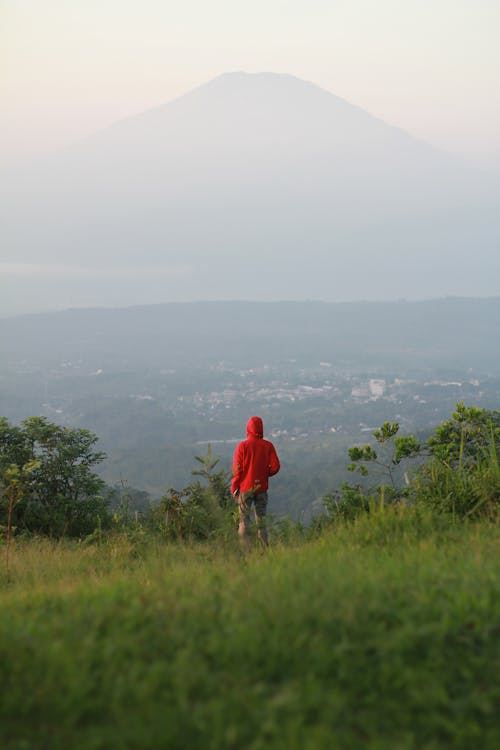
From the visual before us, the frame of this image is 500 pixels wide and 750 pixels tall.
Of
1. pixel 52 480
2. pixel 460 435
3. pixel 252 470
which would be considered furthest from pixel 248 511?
pixel 460 435

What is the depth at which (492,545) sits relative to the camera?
6.20 m

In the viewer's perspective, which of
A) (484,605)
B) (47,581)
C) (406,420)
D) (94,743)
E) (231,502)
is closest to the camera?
(94,743)

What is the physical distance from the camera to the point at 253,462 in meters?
9.19

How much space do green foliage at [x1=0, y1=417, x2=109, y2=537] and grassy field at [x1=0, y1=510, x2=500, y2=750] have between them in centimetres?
620

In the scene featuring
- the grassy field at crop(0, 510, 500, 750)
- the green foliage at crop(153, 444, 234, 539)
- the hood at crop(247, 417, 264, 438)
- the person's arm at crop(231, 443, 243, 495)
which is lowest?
the green foliage at crop(153, 444, 234, 539)

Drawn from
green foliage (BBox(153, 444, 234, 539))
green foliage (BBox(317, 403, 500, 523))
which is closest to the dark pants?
green foliage (BBox(153, 444, 234, 539))

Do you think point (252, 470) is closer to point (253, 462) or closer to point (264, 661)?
point (253, 462)

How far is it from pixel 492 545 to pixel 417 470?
2841mm

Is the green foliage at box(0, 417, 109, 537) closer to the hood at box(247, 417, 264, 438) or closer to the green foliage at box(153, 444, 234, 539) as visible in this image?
the green foliage at box(153, 444, 234, 539)

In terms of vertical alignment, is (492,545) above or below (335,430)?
above

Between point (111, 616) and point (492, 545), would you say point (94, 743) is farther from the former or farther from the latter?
point (492, 545)

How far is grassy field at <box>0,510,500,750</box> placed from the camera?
3426 mm

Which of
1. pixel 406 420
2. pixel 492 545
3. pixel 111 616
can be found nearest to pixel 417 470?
pixel 492 545

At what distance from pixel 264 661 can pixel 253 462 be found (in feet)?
17.2
